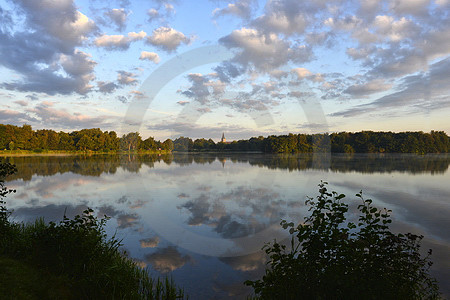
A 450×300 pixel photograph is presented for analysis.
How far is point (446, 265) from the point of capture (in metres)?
10.4

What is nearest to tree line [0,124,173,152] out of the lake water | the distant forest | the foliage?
the distant forest

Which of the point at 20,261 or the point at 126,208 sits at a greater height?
the point at 20,261

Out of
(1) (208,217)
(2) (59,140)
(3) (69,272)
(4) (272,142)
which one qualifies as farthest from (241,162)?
(2) (59,140)

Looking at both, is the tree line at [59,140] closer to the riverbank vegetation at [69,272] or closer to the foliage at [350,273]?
the riverbank vegetation at [69,272]

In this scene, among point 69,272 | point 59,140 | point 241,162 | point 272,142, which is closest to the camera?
point 69,272

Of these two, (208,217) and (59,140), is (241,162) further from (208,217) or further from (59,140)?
(59,140)

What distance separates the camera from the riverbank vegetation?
7016mm

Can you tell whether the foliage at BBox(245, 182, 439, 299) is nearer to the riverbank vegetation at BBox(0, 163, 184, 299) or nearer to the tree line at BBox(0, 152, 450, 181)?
the riverbank vegetation at BBox(0, 163, 184, 299)

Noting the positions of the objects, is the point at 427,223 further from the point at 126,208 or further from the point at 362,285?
the point at 126,208

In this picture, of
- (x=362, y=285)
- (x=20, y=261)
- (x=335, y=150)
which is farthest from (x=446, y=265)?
(x=335, y=150)

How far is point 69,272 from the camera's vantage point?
25.9 feet

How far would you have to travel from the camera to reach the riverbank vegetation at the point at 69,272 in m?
7.02

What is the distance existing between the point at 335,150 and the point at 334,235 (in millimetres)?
210834

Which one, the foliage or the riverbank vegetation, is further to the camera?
the riverbank vegetation
